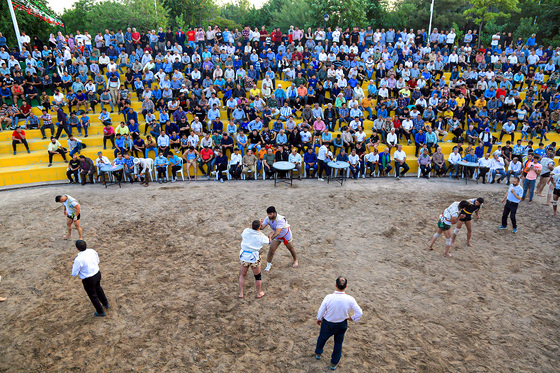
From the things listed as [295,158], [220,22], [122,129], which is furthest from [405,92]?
[220,22]

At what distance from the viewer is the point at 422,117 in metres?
17.5

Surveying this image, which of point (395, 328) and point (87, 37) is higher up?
point (87, 37)

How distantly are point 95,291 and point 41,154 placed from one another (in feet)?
36.9

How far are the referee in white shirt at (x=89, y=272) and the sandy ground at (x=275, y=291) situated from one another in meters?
0.36

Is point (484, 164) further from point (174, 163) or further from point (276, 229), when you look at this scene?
point (174, 163)

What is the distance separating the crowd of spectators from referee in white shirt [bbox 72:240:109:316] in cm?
811

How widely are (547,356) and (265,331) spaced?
14.8ft

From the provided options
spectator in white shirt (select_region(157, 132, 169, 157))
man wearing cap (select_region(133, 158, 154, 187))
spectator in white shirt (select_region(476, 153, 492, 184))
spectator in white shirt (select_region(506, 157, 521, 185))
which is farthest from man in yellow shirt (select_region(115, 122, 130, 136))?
spectator in white shirt (select_region(506, 157, 521, 185))

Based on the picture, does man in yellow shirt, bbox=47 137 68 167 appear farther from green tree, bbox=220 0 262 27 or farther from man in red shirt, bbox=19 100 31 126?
green tree, bbox=220 0 262 27

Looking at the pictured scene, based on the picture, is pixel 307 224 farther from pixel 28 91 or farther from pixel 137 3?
pixel 137 3

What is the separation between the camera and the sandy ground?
19.2 feet

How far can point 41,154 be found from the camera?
15156mm

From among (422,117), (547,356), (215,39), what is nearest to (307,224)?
(547,356)

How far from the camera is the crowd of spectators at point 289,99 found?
15133 mm
